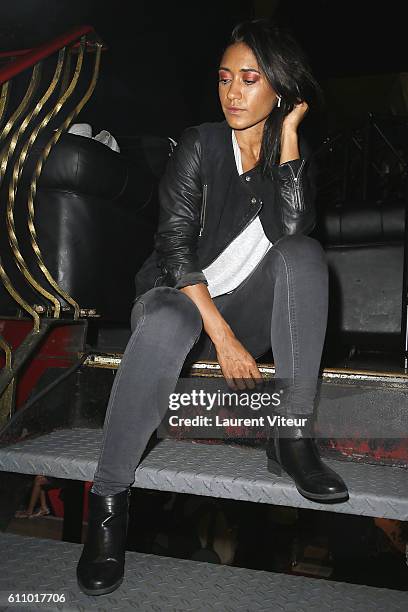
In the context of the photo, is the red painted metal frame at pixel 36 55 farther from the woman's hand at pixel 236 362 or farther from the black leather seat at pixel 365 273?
the black leather seat at pixel 365 273

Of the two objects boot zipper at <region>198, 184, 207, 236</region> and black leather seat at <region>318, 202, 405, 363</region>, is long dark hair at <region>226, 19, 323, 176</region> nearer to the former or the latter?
boot zipper at <region>198, 184, 207, 236</region>

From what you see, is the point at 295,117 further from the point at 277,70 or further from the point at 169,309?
the point at 169,309

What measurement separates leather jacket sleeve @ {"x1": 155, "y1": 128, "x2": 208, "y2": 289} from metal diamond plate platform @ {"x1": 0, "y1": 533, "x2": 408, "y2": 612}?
69 cm

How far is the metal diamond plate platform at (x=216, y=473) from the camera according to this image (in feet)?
3.64

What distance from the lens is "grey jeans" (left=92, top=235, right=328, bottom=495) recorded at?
1.13 metres

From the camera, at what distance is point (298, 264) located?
124cm

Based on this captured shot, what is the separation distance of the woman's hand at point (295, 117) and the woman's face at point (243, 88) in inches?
2.3

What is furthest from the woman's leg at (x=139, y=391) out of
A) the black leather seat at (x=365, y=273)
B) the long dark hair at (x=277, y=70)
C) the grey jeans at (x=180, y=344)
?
the black leather seat at (x=365, y=273)

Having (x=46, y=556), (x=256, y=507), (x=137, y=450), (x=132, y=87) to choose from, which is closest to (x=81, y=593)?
(x=46, y=556)

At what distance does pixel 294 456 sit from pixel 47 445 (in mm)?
680

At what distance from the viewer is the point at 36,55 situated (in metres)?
1.58

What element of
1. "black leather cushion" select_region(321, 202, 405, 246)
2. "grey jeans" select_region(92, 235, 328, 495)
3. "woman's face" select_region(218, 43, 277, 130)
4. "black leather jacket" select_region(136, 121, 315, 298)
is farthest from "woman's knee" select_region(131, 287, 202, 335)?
"black leather cushion" select_region(321, 202, 405, 246)

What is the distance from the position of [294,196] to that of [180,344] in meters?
0.54

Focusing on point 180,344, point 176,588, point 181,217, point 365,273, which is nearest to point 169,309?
point 180,344
